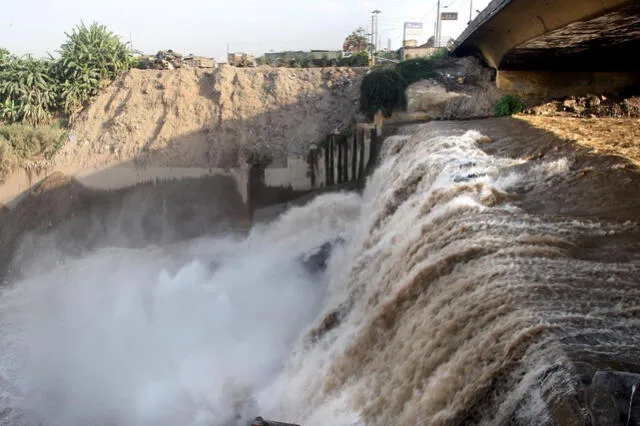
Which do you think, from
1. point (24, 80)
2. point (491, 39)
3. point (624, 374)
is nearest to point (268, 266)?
point (491, 39)

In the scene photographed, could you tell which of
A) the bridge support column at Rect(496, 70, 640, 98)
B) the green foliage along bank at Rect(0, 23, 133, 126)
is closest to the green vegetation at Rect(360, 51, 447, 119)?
the bridge support column at Rect(496, 70, 640, 98)

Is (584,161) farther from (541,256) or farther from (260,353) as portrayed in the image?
(260,353)

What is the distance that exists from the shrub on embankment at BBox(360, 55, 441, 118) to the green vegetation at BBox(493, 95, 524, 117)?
2.63 meters

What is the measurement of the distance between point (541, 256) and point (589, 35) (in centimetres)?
645

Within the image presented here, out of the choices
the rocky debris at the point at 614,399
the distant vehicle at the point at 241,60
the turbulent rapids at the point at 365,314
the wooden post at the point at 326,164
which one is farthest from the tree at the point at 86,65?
the rocky debris at the point at 614,399

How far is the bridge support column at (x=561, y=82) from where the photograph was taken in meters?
14.2

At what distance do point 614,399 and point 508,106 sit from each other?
13178 millimetres

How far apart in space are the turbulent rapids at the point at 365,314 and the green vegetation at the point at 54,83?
5.59m

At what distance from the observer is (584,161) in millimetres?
8102

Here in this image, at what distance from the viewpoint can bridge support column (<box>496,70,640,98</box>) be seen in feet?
46.6

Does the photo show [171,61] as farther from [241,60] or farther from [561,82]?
[561,82]

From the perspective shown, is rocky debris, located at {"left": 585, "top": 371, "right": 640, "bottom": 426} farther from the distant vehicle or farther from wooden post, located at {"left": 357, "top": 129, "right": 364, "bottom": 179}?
the distant vehicle

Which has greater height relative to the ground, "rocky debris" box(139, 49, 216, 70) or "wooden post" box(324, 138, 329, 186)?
"rocky debris" box(139, 49, 216, 70)

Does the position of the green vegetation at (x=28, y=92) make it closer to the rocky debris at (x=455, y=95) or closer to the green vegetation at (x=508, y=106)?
the rocky debris at (x=455, y=95)
